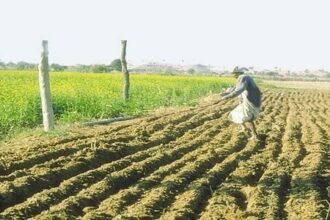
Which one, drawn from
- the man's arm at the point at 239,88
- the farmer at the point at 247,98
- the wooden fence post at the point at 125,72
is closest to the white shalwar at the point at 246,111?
the farmer at the point at 247,98

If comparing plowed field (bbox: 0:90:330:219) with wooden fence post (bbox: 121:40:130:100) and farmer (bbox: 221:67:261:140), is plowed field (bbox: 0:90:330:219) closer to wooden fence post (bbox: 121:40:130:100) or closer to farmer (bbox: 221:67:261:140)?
farmer (bbox: 221:67:261:140)

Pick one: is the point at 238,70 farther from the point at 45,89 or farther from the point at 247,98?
the point at 45,89

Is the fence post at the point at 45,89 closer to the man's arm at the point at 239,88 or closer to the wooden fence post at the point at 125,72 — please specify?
the man's arm at the point at 239,88

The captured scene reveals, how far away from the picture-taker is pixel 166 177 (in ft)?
27.0

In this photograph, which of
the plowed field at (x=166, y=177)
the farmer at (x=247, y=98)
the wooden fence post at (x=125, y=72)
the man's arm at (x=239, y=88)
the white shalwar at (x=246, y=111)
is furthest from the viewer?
the wooden fence post at (x=125, y=72)

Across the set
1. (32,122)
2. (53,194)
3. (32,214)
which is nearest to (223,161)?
(53,194)

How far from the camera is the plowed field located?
21.6ft

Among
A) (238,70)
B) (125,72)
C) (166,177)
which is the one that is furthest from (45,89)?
(125,72)

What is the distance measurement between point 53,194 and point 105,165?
194 cm

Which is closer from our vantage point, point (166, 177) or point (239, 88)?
point (166, 177)

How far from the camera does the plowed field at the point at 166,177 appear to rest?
6.57 metres

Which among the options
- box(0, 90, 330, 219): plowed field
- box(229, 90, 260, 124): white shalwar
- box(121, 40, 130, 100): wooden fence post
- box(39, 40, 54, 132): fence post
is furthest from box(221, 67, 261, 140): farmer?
box(121, 40, 130, 100): wooden fence post

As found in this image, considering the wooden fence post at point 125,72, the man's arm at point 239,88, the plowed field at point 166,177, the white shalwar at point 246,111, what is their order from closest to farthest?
the plowed field at point 166,177 < the man's arm at point 239,88 < the white shalwar at point 246,111 < the wooden fence post at point 125,72

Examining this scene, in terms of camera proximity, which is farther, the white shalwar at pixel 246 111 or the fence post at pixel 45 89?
the fence post at pixel 45 89
